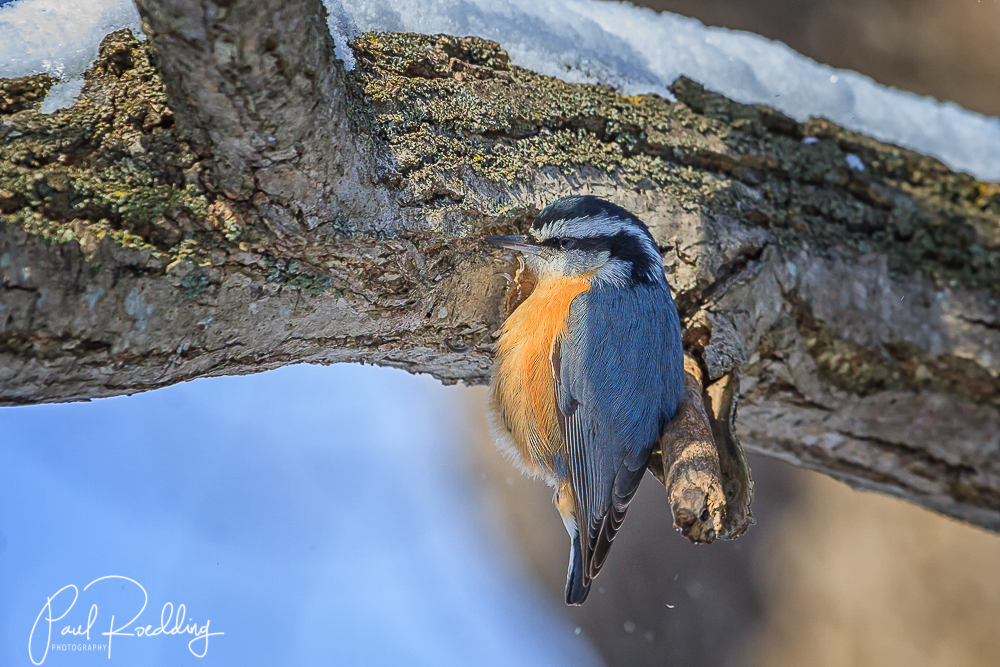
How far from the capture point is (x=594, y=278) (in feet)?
6.48

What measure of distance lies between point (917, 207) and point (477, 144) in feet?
4.58

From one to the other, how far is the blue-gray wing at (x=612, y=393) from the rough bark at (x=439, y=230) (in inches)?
6.9

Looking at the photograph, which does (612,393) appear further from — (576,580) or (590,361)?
(576,580)

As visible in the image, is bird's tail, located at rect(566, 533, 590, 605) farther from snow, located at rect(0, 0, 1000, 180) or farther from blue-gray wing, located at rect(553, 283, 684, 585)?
snow, located at rect(0, 0, 1000, 180)

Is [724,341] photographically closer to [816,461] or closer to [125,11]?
[816,461]

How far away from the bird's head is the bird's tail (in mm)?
807

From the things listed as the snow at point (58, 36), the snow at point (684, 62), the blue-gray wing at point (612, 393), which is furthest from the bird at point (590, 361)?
the snow at point (58, 36)

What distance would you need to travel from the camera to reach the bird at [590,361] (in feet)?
5.74

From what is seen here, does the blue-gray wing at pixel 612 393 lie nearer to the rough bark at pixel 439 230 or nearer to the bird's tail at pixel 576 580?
the bird's tail at pixel 576 580

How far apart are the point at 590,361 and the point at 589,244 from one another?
1.24 feet

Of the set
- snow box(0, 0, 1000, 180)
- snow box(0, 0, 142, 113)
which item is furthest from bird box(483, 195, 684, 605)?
snow box(0, 0, 142, 113)

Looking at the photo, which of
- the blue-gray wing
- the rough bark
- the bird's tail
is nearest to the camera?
the rough bark

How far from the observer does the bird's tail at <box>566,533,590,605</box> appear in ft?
6.18

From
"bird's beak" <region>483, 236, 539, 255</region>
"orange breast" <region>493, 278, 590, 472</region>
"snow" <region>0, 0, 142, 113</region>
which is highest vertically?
"snow" <region>0, 0, 142, 113</region>
